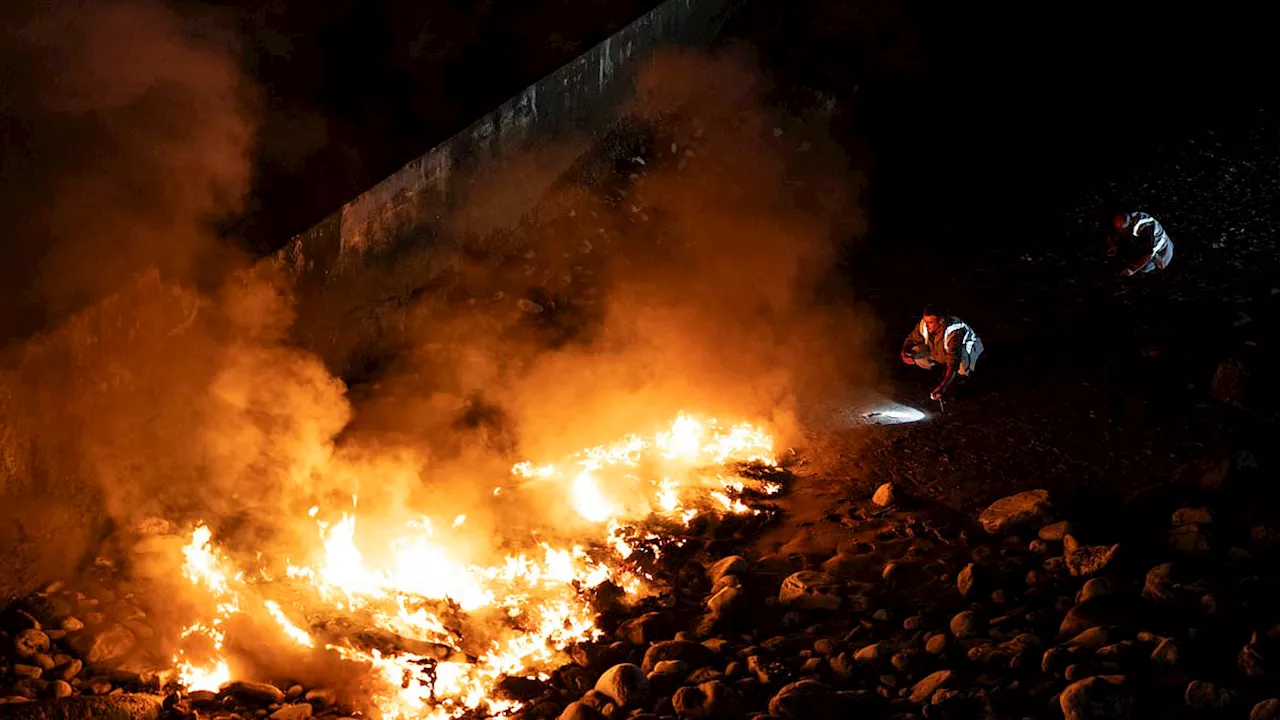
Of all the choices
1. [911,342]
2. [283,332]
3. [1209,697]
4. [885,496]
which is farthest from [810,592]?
[283,332]

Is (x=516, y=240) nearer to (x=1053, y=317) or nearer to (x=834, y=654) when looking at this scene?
(x=1053, y=317)

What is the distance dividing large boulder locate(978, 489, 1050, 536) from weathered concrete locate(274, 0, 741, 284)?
510 centimetres

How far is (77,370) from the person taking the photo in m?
4.70

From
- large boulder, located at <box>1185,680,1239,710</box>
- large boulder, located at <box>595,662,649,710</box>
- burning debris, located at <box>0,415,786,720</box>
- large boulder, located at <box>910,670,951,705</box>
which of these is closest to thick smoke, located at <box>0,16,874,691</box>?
burning debris, located at <box>0,415,786,720</box>

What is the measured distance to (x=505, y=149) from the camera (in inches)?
367

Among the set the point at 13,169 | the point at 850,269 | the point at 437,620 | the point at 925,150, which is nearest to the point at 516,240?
the point at 850,269

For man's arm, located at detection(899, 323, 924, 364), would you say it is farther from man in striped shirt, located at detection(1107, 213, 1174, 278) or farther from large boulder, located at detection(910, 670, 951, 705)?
large boulder, located at detection(910, 670, 951, 705)

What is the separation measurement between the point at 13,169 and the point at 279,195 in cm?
104

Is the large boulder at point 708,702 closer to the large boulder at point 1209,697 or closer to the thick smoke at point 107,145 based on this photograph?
the large boulder at point 1209,697

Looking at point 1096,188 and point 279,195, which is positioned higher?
point 1096,188

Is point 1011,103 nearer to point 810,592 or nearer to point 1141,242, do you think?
point 1141,242

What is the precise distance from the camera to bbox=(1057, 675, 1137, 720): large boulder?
4031 mm

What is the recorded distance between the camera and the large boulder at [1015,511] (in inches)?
234

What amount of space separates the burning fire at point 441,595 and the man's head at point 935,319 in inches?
93.1
